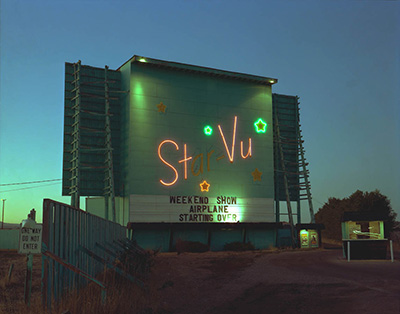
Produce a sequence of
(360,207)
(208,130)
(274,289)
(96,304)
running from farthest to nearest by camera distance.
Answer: (360,207) < (208,130) < (274,289) < (96,304)

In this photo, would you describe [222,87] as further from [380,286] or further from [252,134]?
[380,286]

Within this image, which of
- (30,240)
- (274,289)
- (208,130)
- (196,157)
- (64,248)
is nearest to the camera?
(30,240)

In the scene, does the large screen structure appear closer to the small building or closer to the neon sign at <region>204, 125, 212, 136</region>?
the neon sign at <region>204, 125, 212, 136</region>

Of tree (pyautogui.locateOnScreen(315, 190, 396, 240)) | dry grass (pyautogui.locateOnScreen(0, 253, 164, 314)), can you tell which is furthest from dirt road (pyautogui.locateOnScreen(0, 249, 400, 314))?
tree (pyautogui.locateOnScreen(315, 190, 396, 240))

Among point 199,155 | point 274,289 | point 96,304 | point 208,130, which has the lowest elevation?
point 274,289

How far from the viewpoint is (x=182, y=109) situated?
141 feet

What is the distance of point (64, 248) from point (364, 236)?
17.2m

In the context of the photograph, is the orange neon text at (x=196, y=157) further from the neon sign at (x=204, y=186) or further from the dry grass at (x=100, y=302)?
the dry grass at (x=100, y=302)

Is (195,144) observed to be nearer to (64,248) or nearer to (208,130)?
(208,130)

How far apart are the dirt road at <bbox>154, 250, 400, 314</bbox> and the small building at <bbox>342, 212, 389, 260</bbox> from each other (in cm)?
116

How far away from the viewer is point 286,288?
49.5ft

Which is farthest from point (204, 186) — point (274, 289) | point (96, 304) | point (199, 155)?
point (96, 304)

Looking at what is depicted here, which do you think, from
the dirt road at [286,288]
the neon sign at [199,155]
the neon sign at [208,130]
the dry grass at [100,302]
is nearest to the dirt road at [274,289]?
the dirt road at [286,288]

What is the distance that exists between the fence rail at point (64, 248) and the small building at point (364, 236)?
13.6 metres
